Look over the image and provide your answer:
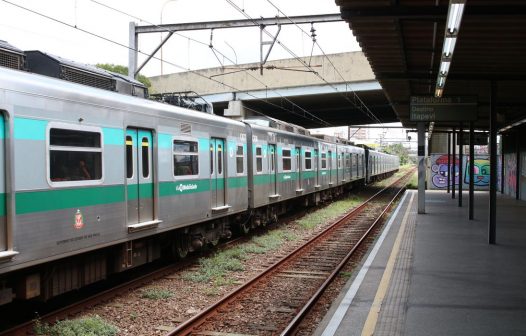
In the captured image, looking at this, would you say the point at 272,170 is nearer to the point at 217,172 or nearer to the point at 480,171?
the point at 217,172

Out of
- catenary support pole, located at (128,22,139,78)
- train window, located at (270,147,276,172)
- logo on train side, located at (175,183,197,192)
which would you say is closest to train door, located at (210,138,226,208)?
logo on train side, located at (175,183,197,192)

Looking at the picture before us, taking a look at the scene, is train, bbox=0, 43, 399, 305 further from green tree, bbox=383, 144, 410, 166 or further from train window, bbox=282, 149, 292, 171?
green tree, bbox=383, 144, 410, 166

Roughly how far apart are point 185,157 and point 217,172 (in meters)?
1.69

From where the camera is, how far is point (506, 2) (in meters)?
6.81

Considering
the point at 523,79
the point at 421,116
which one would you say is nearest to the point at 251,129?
Result: the point at 421,116

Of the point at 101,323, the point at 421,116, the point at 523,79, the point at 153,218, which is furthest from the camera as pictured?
the point at 421,116

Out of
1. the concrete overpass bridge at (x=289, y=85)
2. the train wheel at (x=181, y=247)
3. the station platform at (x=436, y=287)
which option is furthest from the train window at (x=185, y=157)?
the concrete overpass bridge at (x=289, y=85)

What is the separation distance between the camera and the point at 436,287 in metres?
7.60

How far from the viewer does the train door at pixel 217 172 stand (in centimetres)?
1123

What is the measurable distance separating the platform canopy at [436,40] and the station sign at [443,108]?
0.52 metres

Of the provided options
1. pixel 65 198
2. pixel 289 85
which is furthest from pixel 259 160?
pixel 289 85

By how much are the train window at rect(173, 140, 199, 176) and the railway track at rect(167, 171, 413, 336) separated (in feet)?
7.52

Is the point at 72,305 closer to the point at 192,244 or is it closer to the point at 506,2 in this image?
the point at 192,244

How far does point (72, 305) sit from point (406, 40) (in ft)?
22.3
